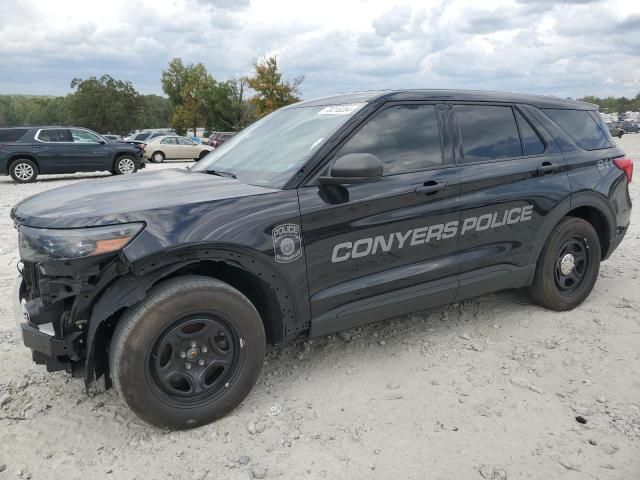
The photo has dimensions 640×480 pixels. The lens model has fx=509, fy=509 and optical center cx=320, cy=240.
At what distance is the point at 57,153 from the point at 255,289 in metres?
14.5

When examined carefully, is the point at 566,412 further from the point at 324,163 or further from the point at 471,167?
the point at 324,163

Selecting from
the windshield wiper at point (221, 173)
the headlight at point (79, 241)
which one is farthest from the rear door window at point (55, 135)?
the headlight at point (79, 241)

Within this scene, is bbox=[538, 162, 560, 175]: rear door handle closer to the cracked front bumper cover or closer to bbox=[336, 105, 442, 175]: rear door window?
bbox=[336, 105, 442, 175]: rear door window

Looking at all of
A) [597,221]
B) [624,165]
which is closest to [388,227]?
[597,221]

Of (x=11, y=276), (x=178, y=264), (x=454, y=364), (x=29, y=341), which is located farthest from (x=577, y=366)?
(x=11, y=276)

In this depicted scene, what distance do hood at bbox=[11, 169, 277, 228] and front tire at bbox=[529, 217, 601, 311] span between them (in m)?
2.45

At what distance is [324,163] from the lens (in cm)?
302

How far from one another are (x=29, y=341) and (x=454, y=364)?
2549 mm

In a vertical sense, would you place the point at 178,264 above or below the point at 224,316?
above

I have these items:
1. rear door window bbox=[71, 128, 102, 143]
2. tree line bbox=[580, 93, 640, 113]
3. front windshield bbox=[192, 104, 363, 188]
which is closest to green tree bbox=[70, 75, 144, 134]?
rear door window bbox=[71, 128, 102, 143]

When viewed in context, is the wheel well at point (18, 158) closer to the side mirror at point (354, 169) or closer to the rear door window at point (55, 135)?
the rear door window at point (55, 135)

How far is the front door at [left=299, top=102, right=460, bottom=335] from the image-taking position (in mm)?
2977

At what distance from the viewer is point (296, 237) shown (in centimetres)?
286

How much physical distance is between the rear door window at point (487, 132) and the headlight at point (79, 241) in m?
2.33
